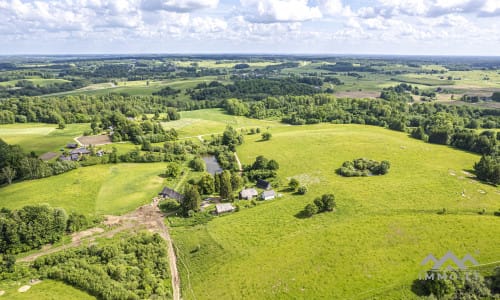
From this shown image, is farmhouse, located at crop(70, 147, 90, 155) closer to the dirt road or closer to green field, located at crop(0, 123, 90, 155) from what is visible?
green field, located at crop(0, 123, 90, 155)

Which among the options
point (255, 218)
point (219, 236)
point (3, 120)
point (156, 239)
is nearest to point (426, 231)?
point (255, 218)

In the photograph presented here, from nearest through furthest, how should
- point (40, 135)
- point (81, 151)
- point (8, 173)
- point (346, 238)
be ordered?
point (346, 238) < point (8, 173) < point (81, 151) < point (40, 135)

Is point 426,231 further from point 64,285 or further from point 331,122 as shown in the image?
point 331,122

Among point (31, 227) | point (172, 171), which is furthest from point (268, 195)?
point (31, 227)

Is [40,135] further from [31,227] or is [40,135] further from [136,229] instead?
[136,229]

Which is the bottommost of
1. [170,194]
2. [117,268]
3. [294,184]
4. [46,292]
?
[46,292]

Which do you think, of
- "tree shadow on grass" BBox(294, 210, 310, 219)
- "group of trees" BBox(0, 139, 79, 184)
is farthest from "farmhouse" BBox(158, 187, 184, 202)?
"group of trees" BBox(0, 139, 79, 184)
